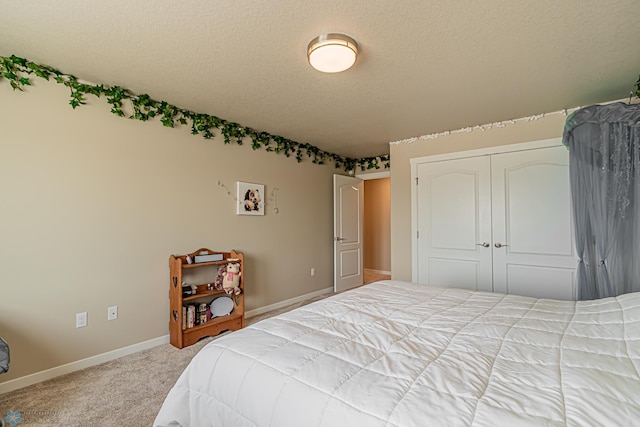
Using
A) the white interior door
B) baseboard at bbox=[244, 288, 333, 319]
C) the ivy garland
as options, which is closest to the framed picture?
the ivy garland

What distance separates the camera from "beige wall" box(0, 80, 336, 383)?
84.9 inches

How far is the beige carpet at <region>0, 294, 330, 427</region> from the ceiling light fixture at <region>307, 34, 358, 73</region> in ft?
8.29

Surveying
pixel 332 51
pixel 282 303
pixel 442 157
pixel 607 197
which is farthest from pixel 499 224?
pixel 282 303

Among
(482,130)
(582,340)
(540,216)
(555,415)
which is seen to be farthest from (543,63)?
(555,415)

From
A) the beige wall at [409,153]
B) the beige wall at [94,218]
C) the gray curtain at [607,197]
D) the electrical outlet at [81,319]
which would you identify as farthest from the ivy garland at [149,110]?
the gray curtain at [607,197]

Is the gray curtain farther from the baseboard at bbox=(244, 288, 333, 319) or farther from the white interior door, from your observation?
the baseboard at bbox=(244, 288, 333, 319)

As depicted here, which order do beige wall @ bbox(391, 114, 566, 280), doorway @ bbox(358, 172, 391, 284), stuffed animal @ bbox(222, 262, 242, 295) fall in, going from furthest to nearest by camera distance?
doorway @ bbox(358, 172, 391, 284)
beige wall @ bbox(391, 114, 566, 280)
stuffed animal @ bbox(222, 262, 242, 295)

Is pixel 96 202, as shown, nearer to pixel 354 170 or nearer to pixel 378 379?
pixel 378 379

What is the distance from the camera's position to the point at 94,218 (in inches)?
98.6

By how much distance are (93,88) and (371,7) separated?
2.35 meters

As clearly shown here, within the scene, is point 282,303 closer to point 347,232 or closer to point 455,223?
point 347,232

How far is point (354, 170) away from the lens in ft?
18.0

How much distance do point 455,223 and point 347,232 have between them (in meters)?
1.79

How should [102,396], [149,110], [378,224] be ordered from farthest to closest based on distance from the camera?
[378,224] < [149,110] < [102,396]
